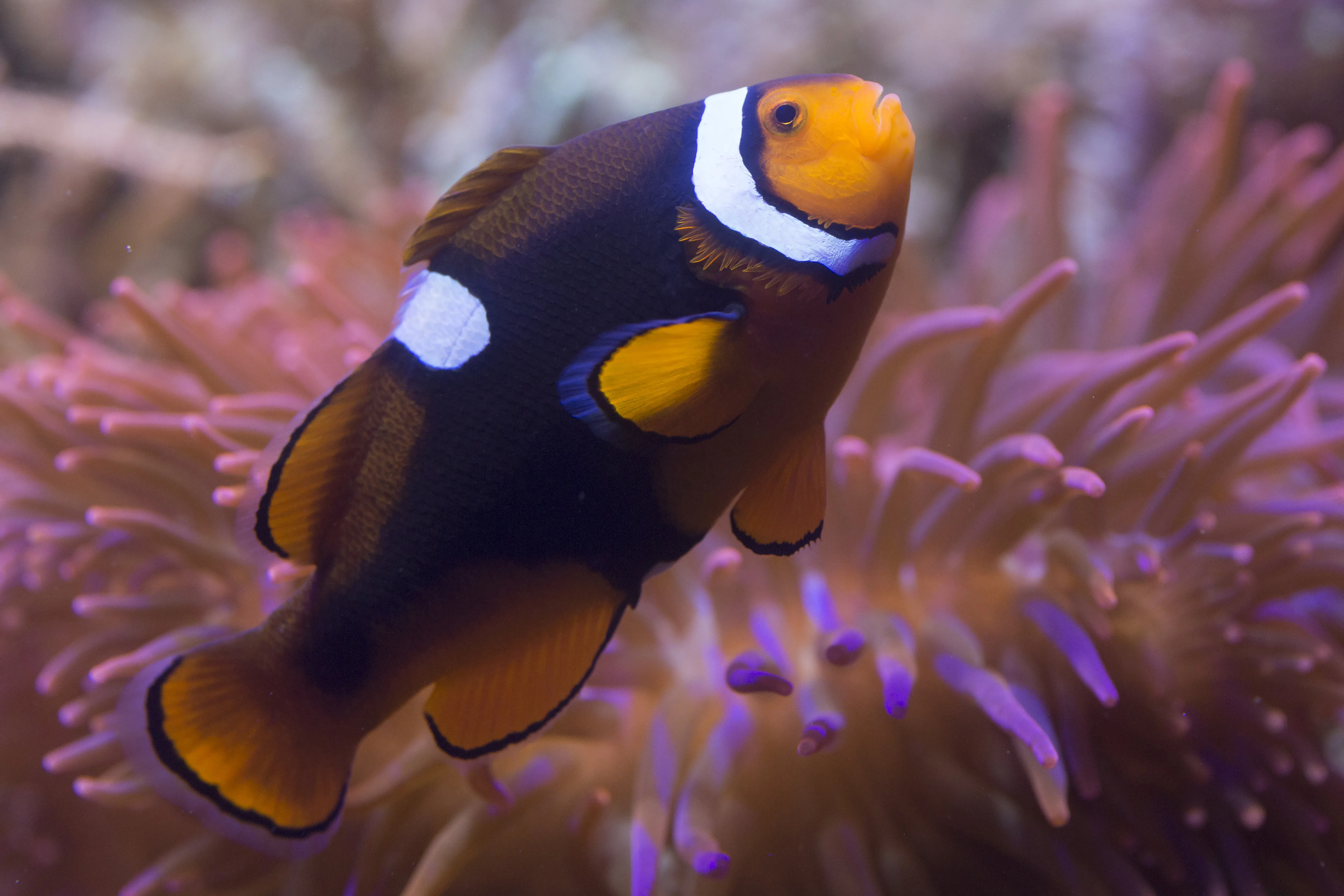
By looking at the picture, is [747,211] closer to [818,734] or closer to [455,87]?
[818,734]

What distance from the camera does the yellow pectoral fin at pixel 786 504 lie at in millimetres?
765

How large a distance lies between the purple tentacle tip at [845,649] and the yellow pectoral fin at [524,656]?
28 cm

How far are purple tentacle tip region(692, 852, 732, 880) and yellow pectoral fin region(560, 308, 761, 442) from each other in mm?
430

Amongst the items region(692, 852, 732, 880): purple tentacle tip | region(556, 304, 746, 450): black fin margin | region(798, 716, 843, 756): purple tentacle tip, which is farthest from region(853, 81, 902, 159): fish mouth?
region(692, 852, 732, 880): purple tentacle tip

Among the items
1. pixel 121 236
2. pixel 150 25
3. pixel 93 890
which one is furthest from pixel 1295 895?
pixel 150 25

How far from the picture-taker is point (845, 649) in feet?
3.09

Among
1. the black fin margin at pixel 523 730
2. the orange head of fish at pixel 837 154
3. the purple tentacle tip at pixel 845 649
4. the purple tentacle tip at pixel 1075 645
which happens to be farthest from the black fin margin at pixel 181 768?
the purple tentacle tip at pixel 1075 645

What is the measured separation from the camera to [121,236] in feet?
8.55

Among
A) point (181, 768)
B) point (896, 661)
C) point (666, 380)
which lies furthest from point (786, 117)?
point (181, 768)

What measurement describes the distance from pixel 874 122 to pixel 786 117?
62mm

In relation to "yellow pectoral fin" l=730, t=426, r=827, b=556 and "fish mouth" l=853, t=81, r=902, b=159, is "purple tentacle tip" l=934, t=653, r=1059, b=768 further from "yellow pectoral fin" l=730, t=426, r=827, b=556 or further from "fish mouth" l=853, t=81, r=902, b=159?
"fish mouth" l=853, t=81, r=902, b=159

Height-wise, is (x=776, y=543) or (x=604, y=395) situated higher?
(x=604, y=395)

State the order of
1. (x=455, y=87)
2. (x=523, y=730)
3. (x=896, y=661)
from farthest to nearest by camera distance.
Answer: (x=455, y=87) < (x=896, y=661) < (x=523, y=730)

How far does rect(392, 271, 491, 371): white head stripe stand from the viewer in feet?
2.31
